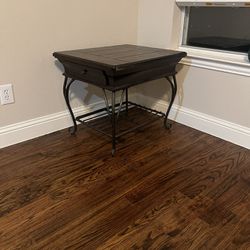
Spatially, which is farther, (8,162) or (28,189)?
(8,162)

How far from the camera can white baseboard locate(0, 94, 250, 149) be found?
1.81 meters

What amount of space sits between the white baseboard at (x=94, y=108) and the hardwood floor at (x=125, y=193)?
69 millimetres

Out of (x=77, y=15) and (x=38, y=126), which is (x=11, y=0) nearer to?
(x=77, y=15)

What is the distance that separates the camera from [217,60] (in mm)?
1832

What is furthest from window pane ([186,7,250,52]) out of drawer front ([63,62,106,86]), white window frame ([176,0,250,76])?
drawer front ([63,62,106,86])

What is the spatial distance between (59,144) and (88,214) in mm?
726

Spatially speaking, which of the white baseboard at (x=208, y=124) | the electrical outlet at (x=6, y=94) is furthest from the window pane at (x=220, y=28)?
the electrical outlet at (x=6, y=94)

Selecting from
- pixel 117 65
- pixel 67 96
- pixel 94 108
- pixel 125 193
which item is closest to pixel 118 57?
pixel 117 65

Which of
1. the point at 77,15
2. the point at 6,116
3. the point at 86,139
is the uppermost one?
the point at 77,15

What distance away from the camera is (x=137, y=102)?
252cm

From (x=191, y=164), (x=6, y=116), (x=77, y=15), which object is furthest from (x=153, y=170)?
(x=77, y=15)

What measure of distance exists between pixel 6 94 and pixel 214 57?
1437 mm

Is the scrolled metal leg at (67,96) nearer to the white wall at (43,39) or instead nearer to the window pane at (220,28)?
the white wall at (43,39)

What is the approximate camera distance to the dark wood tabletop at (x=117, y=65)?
4.91 feet
